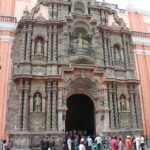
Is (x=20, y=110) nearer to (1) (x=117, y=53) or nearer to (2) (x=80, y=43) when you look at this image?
(2) (x=80, y=43)

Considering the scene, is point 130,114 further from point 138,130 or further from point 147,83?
point 147,83

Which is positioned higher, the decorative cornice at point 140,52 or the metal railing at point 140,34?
the metal railing at point 140,34

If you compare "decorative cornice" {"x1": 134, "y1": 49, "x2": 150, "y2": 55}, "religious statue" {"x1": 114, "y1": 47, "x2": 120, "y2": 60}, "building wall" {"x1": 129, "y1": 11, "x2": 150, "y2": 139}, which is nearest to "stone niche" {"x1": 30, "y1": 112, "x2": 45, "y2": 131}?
"religious statue" {"x1": 114, "y1": 47, "x2": 120, "y2": 60}

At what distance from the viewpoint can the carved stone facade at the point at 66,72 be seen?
14.7 meters

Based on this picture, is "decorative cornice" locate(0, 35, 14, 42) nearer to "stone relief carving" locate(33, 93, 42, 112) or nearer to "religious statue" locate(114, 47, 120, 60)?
"stone relief carving" locate(33, 93, 42, 112)

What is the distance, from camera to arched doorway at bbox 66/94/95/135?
16.9 m

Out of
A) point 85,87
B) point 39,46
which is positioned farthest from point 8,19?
point 85,87

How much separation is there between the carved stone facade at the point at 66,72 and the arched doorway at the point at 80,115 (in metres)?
0.98

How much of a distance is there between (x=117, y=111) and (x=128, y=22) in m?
7.63

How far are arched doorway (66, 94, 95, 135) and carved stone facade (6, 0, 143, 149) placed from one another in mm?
980

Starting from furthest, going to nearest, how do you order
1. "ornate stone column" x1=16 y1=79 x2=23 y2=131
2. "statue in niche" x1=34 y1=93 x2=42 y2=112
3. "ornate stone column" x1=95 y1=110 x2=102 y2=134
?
"ornate stone column" x1=95 y1=110 x2=102 y2=134, "statue in niche" x1=34 y1=93 x2=42 y2=112, "ornate stone column" x1=16 y1=79 x2=23 y2=131

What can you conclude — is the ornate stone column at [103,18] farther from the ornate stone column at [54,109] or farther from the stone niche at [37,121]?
the stone niche at [37,121]

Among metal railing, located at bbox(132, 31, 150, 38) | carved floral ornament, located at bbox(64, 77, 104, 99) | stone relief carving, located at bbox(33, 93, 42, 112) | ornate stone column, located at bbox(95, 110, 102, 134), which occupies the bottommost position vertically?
ornate stone column, located at bbox(95, 110, 102, 134)

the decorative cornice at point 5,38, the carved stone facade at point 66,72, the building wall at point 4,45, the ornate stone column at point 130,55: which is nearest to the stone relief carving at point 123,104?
the carved stone facade at point 66,72
